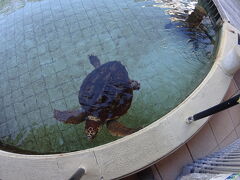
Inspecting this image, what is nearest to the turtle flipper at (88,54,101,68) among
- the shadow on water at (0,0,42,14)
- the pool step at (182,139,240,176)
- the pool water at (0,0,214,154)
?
the pool water at (0,0,214,154)

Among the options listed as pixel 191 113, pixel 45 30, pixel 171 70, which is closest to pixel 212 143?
pixel 191 113

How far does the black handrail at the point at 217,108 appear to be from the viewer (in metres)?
2.41

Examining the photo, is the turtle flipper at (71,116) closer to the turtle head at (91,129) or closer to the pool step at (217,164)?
the turtle head at (91,129)

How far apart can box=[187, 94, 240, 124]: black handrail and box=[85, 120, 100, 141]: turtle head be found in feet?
4.42

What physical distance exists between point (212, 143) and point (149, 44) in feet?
6.55

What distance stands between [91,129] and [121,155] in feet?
1.83

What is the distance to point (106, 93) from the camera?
3521mm

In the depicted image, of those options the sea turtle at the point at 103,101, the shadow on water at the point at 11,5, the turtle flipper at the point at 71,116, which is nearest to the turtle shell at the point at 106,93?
the sea turtle at the point at 103,101

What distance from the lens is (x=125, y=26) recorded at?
4.09 m

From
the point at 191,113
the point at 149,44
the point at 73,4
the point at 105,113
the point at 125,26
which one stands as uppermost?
the point at 73,4

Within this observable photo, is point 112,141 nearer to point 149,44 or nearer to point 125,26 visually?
point 149,44

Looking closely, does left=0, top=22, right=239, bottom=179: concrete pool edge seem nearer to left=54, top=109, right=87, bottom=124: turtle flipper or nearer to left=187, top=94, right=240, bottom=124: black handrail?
left=187, top=94, right=240, bottom=124: black handrail

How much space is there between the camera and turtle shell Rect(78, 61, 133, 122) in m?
3.47

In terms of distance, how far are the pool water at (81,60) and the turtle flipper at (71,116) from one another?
64 millimetres
